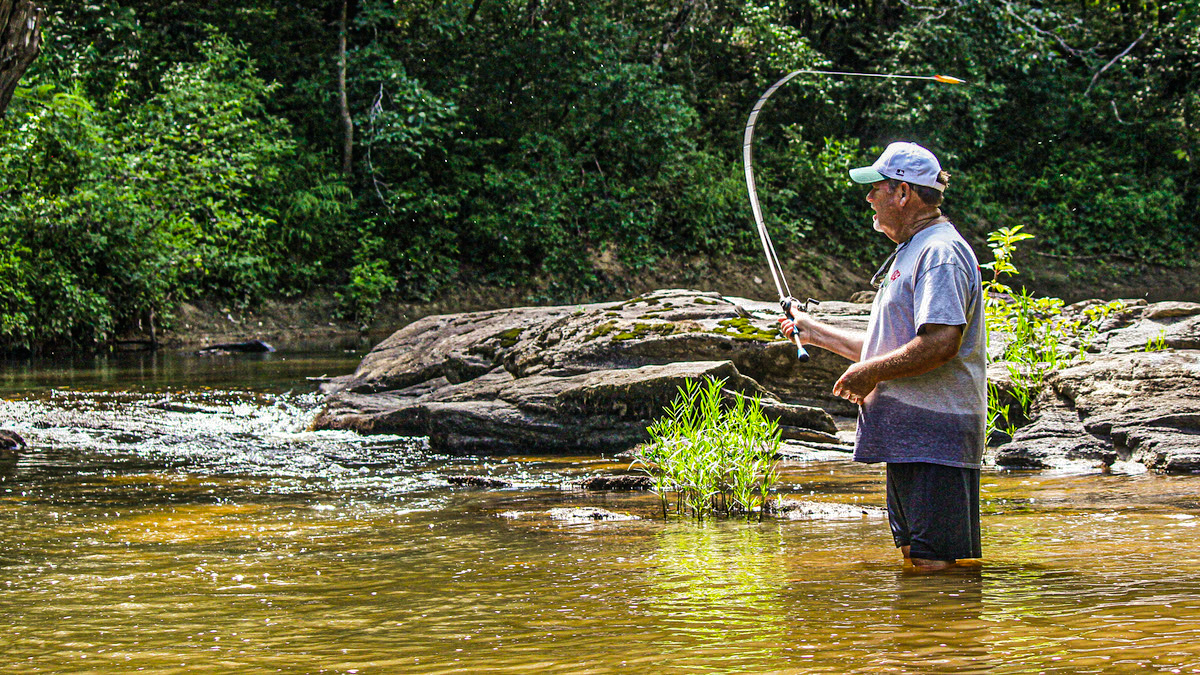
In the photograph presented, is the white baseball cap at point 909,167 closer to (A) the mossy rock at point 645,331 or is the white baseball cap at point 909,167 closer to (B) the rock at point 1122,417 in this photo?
(B) the rock at point 1122,417

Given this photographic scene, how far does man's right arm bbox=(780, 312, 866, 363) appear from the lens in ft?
15.4

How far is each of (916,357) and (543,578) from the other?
5.42 feet

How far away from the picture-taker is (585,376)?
983cm

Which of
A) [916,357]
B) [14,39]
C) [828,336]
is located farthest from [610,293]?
[916,357]

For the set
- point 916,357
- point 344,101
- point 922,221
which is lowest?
point 916,357

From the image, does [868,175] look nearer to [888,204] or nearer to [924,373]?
[888,204]

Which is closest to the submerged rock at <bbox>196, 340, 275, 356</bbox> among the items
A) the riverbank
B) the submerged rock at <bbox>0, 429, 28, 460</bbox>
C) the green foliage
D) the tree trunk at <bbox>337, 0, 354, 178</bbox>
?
the riverbank

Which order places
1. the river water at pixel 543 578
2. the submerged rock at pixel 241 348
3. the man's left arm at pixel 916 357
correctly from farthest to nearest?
the submerged rock at pixel 241 348
the man's left arm at pixel 916 357
the river water at pixel 543 578

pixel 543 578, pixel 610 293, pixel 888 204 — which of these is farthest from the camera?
pixel 610 293

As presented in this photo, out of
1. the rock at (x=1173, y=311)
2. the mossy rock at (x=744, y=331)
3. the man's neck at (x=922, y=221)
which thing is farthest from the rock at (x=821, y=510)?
the rock at (x=1173, y=311)

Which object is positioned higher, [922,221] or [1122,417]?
[922,221]

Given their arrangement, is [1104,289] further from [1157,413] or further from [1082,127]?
[1157,413]

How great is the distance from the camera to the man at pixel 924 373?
159 inches

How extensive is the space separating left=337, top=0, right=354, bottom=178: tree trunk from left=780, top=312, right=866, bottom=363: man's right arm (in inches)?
780
